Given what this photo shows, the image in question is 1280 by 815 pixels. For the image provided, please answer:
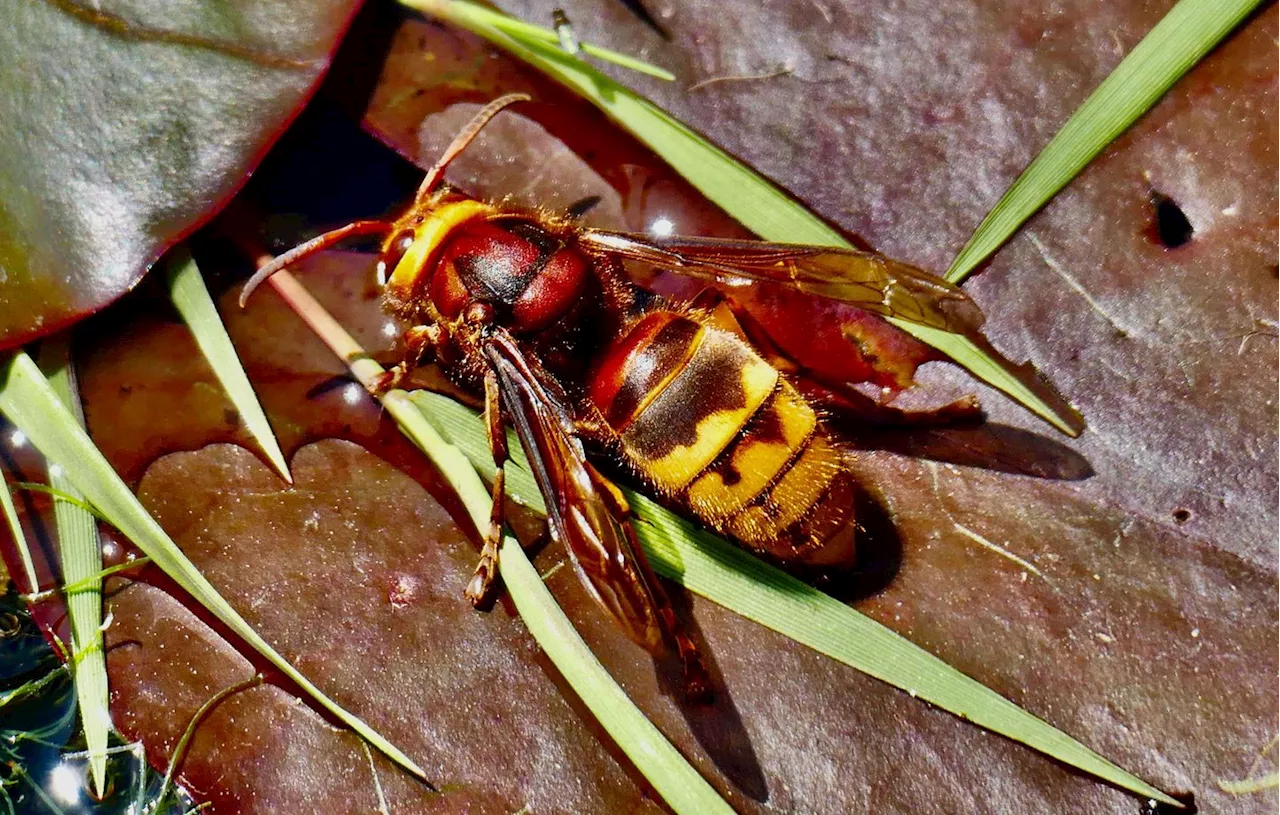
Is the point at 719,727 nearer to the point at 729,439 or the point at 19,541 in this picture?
the point at 729,439

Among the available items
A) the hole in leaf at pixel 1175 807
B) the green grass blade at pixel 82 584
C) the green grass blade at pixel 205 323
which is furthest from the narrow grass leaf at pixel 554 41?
the hole in leaf at pixel 1175 807

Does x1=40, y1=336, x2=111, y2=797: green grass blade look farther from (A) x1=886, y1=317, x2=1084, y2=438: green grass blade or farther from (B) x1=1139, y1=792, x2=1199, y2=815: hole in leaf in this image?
(B) x1=1139, y1=792, x2=1199, y2=815: hole in leaf

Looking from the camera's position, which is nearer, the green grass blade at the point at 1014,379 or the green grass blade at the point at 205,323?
the green grass blade at the point at 1014,379

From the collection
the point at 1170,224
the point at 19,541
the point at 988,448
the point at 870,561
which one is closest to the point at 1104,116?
the point at 1170,224

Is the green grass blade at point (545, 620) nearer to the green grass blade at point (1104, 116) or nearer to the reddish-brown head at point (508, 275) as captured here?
the reddish-brown head at point (508, 275)

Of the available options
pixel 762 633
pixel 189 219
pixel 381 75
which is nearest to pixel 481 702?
pixel 762 633

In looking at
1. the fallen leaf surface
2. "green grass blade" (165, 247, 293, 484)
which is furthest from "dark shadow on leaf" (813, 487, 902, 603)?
"green grass blade" (165, 247, 293, 484)
